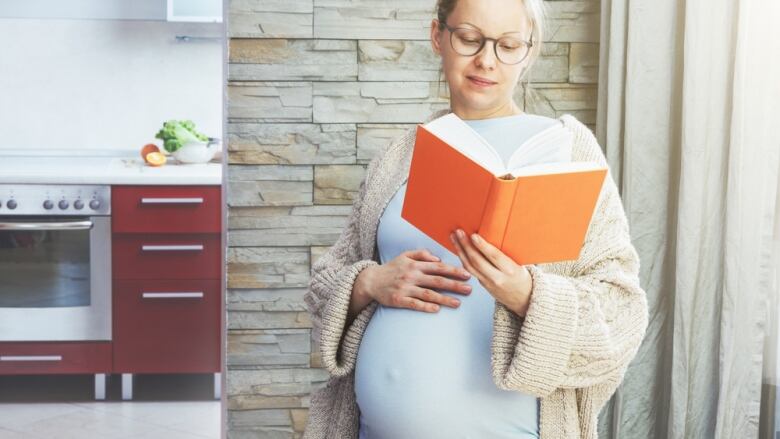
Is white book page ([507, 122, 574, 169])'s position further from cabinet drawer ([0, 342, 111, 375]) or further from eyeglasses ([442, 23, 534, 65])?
cabinet drawer ([0, 342, 111, 375])

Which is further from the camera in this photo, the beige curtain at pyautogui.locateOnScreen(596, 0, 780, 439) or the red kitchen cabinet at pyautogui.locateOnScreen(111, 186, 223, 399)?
the red kitchen cabinet at pyautogui.locateOnScreen(111, 186, 223, 399)

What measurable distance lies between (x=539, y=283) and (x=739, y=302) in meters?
0.78

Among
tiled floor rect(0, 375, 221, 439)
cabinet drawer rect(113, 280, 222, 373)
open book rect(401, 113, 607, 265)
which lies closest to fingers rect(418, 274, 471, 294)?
open book rect(401, 113, 607, 265)

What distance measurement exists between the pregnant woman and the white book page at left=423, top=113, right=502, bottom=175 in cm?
9

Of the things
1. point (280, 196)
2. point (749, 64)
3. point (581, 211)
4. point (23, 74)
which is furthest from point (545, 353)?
point (23, 74)

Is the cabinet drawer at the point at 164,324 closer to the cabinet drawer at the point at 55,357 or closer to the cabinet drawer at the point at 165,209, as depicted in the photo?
the cabinet drawer at the point at 55,357

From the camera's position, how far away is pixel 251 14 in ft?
7.83

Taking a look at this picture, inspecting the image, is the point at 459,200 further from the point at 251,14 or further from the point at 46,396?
the point at 46,396

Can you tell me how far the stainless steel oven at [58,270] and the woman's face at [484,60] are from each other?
271 centimetres

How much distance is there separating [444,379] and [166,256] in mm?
2746

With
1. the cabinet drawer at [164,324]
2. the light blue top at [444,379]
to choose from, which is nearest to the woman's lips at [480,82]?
the light blue top at [444,379]

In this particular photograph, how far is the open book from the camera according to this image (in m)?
1.13

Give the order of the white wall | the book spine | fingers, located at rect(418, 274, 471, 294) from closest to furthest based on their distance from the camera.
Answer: the book spine
fingers, located at rect(418, 274, 471, 294)
the white wall

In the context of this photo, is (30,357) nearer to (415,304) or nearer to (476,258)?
(415,304)
